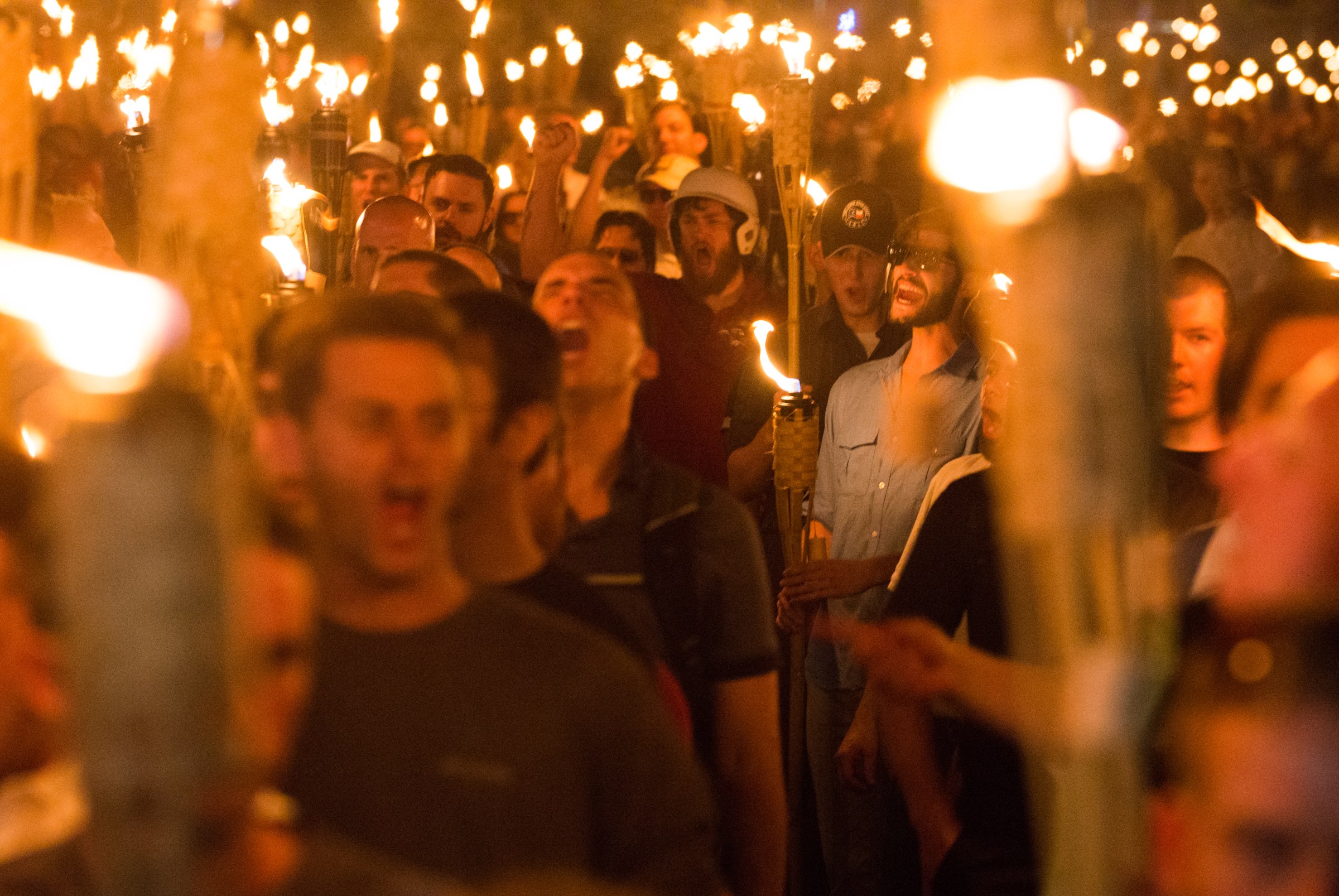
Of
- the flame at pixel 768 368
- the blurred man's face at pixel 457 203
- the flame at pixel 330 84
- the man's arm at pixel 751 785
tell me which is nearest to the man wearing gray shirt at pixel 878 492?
the flame at pixel 768 368

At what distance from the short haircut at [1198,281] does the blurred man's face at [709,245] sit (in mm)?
2453

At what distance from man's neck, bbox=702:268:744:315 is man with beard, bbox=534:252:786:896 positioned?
279cm

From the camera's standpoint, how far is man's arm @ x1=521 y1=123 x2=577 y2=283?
6227 mm

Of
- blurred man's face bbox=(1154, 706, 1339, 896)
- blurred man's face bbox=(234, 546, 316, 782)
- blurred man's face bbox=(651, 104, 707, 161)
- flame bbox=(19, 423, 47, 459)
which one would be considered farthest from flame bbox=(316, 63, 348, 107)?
blurred man's face bbox=(1154, 706, 1339, 896)

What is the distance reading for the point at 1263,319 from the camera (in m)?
2.43

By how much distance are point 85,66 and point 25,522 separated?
781 centimetres

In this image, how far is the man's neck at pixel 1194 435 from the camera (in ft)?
10.4

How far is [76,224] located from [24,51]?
6.04 feet

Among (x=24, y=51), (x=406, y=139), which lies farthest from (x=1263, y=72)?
(x=24, y=51)

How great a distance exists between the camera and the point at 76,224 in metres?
3.88

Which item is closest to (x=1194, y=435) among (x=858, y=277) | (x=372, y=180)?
(x=858, y=277)

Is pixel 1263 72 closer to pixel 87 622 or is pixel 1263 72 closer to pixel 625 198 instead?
pixel 625 198

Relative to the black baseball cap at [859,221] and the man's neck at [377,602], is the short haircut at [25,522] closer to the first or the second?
the man's neck at [377,602]

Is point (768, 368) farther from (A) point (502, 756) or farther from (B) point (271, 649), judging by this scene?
(B) point (271, 649)
